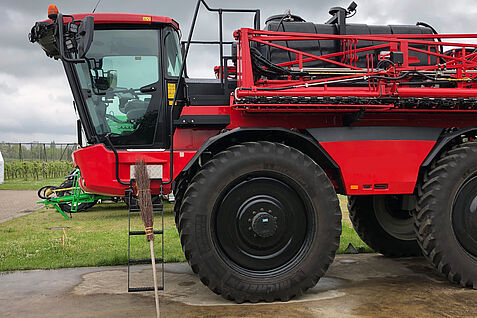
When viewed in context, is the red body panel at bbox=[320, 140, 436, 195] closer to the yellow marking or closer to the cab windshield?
the yellow marking

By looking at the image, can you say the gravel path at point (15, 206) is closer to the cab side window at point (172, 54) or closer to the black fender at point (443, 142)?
the cab side window at point (172, 54)

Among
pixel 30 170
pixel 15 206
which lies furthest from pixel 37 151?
pixel 15 206

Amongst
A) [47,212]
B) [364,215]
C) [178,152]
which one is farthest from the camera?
[47,212]

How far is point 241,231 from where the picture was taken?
437 centimetres

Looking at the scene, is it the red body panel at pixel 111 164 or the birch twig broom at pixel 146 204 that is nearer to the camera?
the birch twig broom at pixel 146 204

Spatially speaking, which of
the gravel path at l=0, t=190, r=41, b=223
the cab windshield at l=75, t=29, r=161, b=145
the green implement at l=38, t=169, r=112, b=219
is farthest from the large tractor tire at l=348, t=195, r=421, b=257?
the gravel path at l=0, t=190, r=41, b=223

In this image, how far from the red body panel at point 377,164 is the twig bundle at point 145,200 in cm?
194

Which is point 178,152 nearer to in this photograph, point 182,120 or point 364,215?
point 182,120

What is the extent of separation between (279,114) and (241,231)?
1.31 metres

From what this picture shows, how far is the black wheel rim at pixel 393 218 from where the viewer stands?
615 centimetres

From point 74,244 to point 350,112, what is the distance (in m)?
5.45

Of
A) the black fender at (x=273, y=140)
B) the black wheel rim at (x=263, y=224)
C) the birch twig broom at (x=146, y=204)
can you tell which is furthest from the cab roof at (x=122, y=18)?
the black wheel rim at (x=263, y=224)

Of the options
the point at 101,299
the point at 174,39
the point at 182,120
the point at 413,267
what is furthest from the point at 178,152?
the point at 413,267

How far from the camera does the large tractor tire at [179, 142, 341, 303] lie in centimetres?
424
